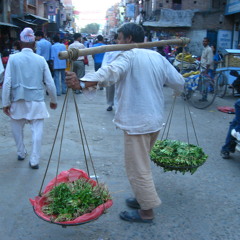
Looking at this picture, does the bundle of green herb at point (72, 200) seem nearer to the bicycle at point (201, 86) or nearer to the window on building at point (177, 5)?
the bicycle at point (201, 86)

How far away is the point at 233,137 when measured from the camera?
16.0ft

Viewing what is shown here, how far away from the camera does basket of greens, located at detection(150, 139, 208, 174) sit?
11.4 feet

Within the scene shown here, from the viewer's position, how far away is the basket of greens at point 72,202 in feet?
8.56

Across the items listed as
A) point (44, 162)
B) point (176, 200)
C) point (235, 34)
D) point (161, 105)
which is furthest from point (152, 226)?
point (235, 34)

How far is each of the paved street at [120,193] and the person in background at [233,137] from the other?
137 millimetres

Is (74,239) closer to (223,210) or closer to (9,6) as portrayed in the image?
(223,210)

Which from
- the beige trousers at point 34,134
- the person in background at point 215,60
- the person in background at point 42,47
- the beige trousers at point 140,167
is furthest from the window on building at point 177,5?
the beige trousers at point 140,167

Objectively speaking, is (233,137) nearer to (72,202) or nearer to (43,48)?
(72,202)

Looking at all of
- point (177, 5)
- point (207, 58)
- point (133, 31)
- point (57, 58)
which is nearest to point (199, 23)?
point (177, 5)

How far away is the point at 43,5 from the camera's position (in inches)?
1297

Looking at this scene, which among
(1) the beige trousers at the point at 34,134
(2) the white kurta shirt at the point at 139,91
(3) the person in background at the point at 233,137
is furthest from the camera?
(3) the person in background at the point at 233,137

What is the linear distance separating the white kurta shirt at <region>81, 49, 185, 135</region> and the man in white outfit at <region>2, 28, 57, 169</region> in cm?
172

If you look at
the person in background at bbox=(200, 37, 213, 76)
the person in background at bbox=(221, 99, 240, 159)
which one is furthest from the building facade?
the person in background at bbox=(221, 99, 240, 159)

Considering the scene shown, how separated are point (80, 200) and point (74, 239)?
375mm
